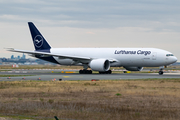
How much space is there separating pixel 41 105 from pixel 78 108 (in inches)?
90.7

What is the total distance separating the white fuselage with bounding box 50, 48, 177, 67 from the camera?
49750 millimetres

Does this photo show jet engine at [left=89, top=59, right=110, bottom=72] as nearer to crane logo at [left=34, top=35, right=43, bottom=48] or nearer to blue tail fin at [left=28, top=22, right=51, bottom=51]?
blue tail fin at [left=28, top=22, right=51, bottom=51]

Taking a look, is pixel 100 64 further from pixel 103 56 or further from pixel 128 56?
pixel 128 56

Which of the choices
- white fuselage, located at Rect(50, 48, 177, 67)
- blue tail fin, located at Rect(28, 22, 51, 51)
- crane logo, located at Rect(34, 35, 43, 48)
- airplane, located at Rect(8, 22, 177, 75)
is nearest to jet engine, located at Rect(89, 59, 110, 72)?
airplane, located at Rect(8, 22, 177, 75)

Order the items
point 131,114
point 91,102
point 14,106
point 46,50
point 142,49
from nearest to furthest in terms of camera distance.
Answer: point 131,114 → point 14,106 → point 91,102 → point 142,49 → point 46,50

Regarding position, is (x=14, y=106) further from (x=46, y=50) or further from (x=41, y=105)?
(x=46, y=50)

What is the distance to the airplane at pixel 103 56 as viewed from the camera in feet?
164

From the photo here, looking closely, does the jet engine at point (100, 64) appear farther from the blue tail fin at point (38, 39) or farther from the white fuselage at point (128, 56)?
the blue tail fin at point (38, 39)

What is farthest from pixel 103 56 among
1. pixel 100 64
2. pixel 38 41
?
pixel 38 41

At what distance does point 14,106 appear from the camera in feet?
55.2

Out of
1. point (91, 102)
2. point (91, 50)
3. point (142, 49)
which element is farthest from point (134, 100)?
point (91, 50)

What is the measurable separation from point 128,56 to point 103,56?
5.03 metres

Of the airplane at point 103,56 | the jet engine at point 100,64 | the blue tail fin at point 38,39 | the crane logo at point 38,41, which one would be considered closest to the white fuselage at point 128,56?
the airplane at point 103,56

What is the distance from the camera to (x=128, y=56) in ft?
169
